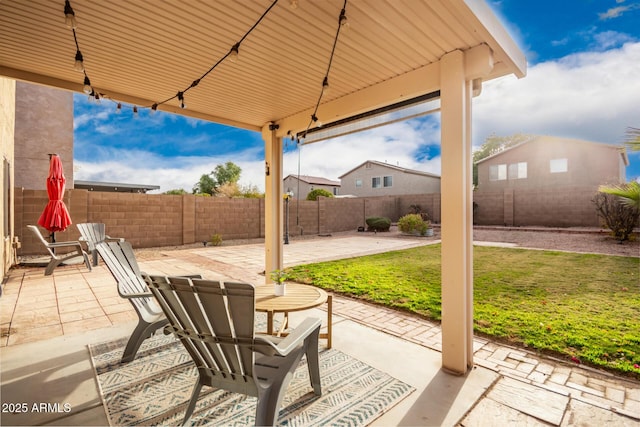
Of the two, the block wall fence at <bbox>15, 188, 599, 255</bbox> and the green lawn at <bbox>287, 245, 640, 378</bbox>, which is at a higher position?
the block wall fence at <bbox>15, 188, 599, 255</bbox>

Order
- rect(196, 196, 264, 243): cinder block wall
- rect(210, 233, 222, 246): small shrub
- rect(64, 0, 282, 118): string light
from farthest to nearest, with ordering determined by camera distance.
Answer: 1. rect(196, 196, 264, 243): cinder block wall
2. rect(210, 233, 222, 246): small shrub
3. rect(64, 0, 282, 118): string light

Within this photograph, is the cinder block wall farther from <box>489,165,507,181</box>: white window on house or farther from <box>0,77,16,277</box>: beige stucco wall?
<box>489,165,507,181</box>: white window on house

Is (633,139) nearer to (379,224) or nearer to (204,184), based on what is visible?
(379,224)

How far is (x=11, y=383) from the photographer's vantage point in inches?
88.0

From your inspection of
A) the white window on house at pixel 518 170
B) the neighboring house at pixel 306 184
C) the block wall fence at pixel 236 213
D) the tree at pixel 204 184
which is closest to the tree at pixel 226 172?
the tree at pixel 204 184

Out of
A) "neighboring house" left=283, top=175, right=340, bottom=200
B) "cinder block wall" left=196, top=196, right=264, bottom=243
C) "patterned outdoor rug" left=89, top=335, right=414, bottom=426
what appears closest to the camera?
"patterned outdoor rug" left=89, top=335, right=414, bottom=426

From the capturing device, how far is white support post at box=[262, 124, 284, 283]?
4875 mm

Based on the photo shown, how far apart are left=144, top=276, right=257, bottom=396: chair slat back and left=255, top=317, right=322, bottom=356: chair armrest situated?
0.34 feet

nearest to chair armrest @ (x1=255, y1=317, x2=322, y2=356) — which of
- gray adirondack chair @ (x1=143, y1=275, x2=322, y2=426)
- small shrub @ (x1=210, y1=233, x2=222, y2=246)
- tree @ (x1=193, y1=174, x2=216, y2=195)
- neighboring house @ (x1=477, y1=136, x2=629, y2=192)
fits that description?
gray adirondack chair @ (x1=143, y1=275, x2=322, y2=426)

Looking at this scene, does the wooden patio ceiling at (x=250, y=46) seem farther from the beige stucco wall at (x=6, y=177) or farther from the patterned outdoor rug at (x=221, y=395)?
the beige stucco wall at (x=6, y=177)

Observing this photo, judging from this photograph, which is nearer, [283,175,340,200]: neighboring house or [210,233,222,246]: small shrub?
[210,233,222,246]: small shrub

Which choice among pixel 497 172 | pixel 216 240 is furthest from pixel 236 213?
pixel 497 172

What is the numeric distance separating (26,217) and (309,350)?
917 centimetres

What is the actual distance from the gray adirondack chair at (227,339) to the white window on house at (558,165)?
20.9 m
